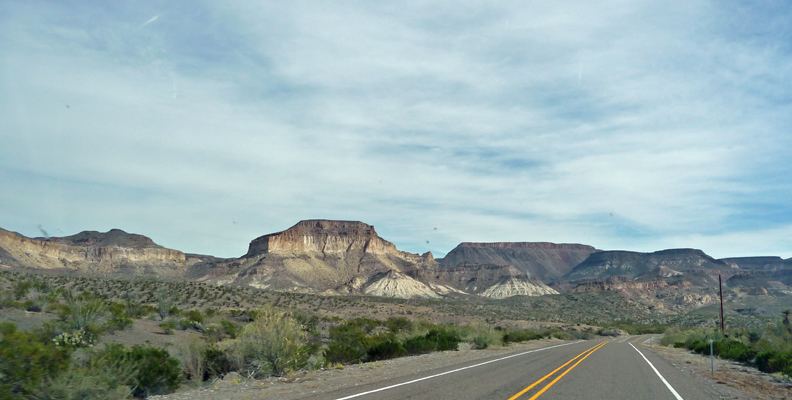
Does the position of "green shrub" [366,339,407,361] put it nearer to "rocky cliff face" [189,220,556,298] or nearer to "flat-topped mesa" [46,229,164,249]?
"rocky cliff face" [189,220,556,298]

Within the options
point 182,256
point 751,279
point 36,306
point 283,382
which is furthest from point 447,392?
point 751,279

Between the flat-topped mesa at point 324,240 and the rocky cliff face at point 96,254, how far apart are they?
95.4 feet

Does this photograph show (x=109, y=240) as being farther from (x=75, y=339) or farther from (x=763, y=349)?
(x=763, y=349)

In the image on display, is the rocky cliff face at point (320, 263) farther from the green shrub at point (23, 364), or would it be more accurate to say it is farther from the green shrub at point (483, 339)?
the green shrub at point (23, 364)

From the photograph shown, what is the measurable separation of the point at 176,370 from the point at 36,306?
659 inches

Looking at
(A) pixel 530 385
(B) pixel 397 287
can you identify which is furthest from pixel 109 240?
(A) pixel 530 385

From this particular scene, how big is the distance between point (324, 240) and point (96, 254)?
72.5m

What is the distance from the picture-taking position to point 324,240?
574 feet

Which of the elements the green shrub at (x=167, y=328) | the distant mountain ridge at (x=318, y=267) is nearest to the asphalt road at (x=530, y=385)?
the green shrub at (x=167, y=328)

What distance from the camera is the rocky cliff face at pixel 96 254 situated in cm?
10244

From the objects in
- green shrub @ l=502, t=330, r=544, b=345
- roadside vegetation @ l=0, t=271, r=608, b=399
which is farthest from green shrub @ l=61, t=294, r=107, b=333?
green shrub @ l=502, t=330, r=544, b=345

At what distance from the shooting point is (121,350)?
1195 cm

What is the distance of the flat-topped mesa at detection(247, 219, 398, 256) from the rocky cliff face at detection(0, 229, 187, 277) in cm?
2907

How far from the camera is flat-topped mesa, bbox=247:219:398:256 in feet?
525
